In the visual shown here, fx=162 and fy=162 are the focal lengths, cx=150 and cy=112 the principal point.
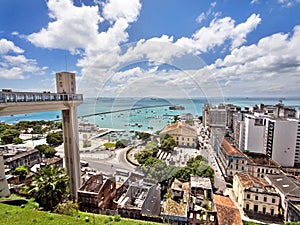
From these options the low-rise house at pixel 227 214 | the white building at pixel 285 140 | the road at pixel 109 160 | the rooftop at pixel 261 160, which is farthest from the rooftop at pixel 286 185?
the road at pixel 109 160

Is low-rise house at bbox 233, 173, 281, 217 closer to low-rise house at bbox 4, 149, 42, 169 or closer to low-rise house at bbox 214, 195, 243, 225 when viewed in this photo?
low-rise house at bbox 214, 195, 243, 225

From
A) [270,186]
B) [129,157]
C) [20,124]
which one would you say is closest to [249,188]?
[270,186]

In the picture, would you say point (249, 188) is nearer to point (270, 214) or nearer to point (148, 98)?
point (270, 214)

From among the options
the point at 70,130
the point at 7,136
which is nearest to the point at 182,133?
the point at 70,130

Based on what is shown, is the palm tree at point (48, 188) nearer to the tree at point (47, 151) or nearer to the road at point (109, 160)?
the road at point (109, 160)

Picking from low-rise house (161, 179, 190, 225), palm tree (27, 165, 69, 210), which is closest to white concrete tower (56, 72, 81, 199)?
palm tree (27, 165, 69, 210)

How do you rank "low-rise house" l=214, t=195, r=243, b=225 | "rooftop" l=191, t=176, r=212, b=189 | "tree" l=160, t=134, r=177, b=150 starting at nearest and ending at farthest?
"tree" l=160, t=134, r=177, b=150 < "low-rise house" l=214, t=195, r=243, b=225 < "rooftop" l=191, t=176, r=212, b=189
